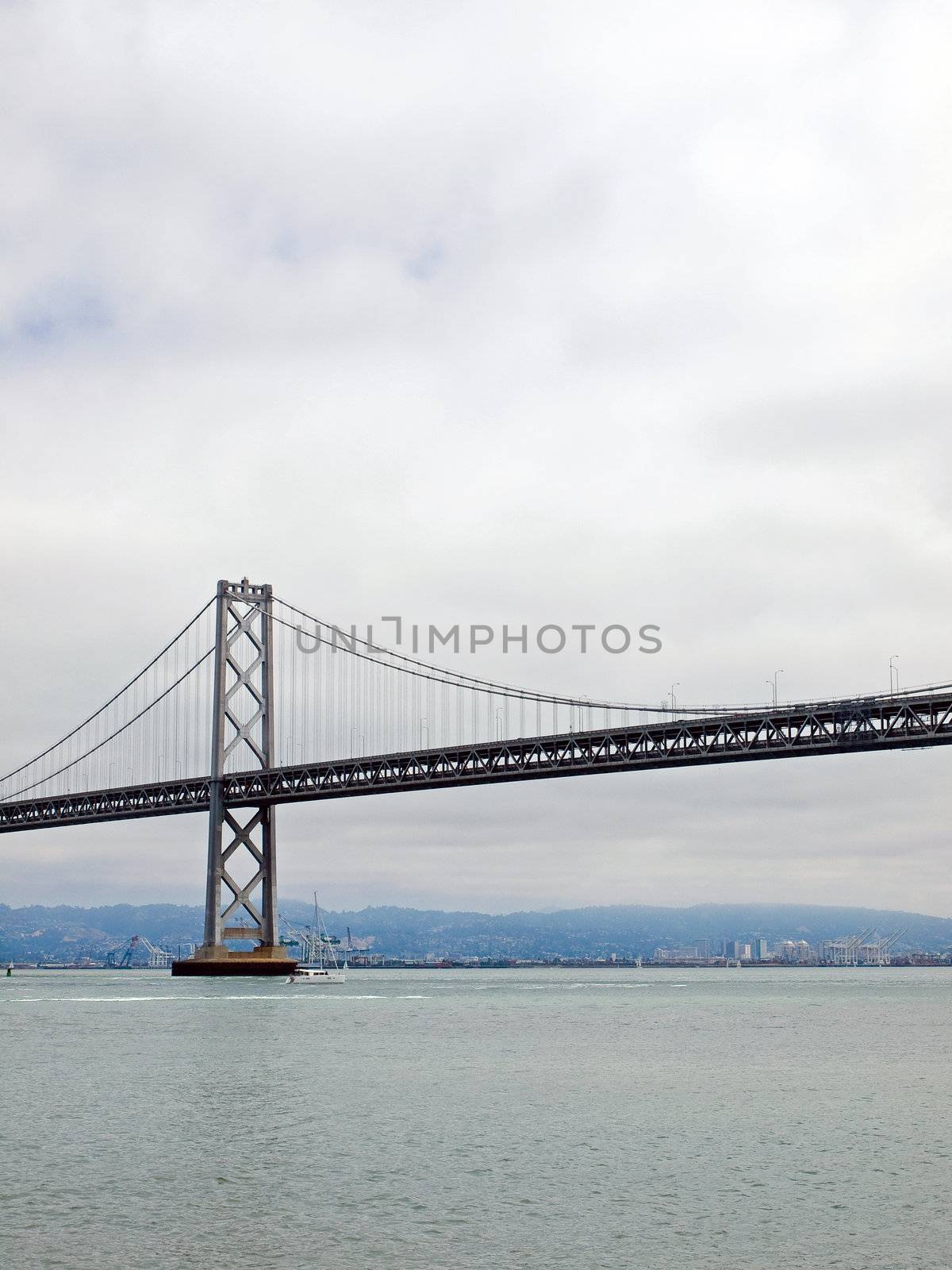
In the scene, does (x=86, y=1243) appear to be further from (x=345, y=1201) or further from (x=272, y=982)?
(x=272, y=982)

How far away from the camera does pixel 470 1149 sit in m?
18.9

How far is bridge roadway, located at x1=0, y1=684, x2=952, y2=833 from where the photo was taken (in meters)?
54.4

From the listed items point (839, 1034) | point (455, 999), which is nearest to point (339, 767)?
point (455, 999)

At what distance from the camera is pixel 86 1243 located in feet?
44.7

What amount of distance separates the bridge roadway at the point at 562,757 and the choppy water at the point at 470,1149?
17.0 meters

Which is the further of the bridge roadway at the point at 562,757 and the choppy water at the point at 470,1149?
the bridge roadway at the point at 562,757

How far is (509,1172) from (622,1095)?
25.3 feet

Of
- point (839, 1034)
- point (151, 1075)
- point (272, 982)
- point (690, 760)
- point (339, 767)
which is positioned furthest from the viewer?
point (272, 982)

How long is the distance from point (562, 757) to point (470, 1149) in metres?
44.5

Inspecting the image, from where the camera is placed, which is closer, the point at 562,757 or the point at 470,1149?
the point at 470,1149

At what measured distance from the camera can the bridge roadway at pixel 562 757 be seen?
178ft

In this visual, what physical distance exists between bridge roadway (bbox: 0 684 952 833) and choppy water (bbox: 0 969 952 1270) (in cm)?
1698

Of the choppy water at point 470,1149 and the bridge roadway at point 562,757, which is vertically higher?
the bridge roadway at point 562,757

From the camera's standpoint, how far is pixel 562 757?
63312mm
